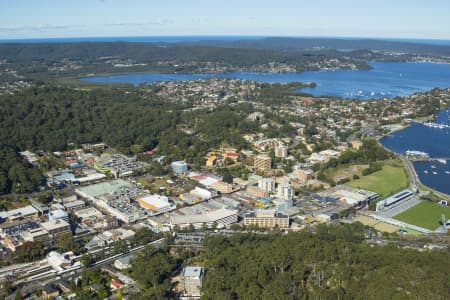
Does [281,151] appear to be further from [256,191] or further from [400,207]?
[400,207]

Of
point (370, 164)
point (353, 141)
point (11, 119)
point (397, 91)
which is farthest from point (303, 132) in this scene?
point (397, 91)

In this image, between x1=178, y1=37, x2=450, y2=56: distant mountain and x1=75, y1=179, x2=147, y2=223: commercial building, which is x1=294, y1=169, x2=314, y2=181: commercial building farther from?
x1=178, y1=37, x2=450, y2=56: distant mountain

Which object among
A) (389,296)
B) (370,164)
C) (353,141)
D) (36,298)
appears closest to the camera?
(389,296)

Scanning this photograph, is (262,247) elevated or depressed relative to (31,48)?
depressed

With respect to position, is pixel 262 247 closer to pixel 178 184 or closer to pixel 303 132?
pixel 178 184

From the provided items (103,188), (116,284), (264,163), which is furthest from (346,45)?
(116,284)

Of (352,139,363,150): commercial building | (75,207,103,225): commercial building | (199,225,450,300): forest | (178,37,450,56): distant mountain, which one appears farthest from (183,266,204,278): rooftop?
(178,37,450,56): distant mountain
